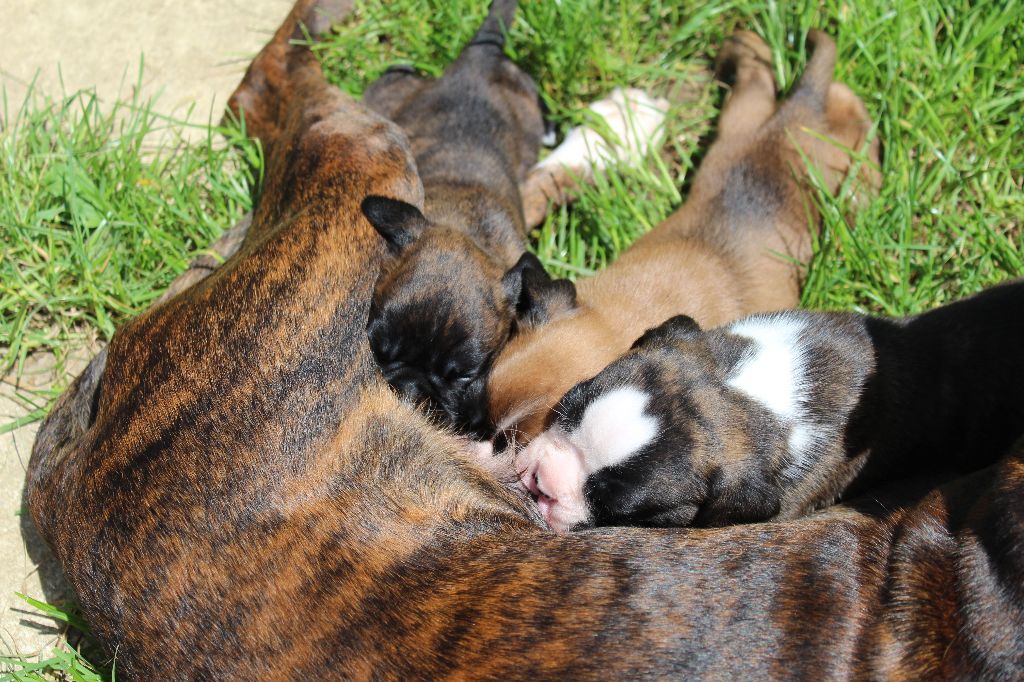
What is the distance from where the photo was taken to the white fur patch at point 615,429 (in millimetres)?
3693

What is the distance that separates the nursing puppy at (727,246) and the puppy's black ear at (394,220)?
0.53 m

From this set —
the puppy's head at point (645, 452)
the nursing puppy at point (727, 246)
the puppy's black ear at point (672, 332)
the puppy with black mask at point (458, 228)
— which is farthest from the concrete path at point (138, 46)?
the puppy's head at point (645, 452)

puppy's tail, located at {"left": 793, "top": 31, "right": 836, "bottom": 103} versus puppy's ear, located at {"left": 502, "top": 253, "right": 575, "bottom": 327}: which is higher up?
puppy's tail, located at {"left": 793, "top": 31, "right": 836, "bottom": 103}

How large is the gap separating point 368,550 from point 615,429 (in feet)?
3.15

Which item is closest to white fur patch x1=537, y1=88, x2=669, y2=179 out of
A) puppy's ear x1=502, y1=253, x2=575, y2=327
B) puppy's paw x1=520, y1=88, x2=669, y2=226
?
puppy's paw x1=520, y1=88, x2=669, y2=226

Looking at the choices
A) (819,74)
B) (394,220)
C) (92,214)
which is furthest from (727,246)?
(92,214)

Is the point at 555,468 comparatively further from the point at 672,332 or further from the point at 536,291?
the point at 536,291

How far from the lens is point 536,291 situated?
14.4 feet

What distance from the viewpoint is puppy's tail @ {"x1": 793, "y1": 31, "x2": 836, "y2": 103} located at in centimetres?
517

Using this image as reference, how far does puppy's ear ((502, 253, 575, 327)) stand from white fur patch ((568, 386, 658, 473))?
0.73 m

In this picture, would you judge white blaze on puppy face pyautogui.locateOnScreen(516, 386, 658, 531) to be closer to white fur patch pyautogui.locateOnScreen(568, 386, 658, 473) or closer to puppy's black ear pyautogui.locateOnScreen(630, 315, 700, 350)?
white fur patch pyautogui.locateOnScreen(568, 386, 658, 473)

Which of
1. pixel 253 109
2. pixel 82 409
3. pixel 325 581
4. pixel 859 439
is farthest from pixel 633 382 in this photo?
pixel 253 109

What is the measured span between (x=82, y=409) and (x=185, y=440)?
2.73 feet

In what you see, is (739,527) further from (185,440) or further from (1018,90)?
(1018,90)
